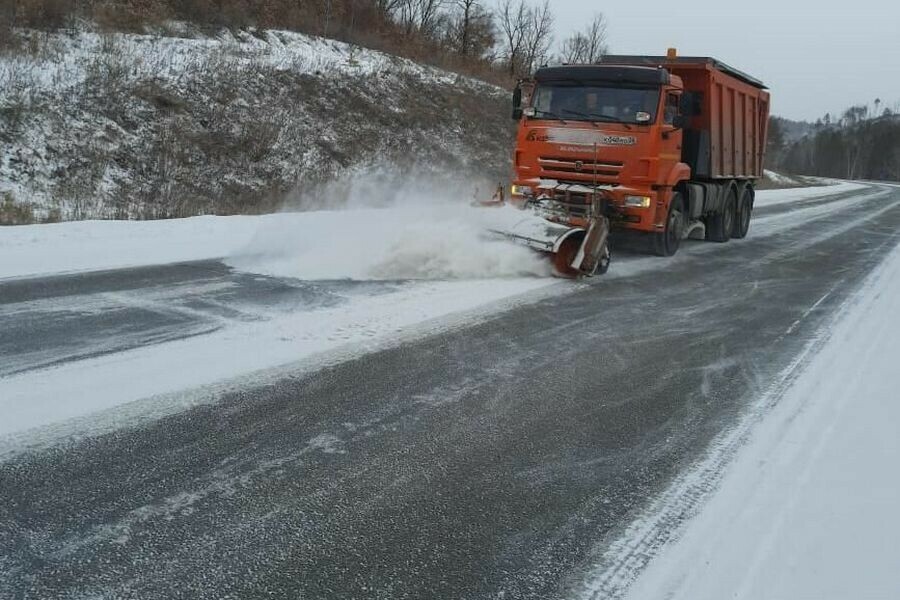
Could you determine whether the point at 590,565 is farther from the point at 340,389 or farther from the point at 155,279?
the point at 155,279

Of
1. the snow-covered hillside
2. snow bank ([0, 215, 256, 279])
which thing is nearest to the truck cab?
snow bank ([0, 215, 256, 279])

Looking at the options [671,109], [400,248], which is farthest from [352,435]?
[671,109]

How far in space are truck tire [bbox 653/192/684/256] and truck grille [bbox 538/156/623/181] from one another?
1.47m

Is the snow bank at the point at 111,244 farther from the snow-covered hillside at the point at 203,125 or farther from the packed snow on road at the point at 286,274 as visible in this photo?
the snow-covered hillside at the point at 203,125

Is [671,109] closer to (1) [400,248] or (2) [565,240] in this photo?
(2) [565,240]

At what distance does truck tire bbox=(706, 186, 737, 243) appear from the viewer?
14.4 m

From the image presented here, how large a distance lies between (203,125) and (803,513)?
18.2 meters

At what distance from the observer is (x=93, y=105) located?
659 inches

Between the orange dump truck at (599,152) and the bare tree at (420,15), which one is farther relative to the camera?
the bare tree at (420,15)

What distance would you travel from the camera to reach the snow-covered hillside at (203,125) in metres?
14.8

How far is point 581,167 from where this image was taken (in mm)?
10258

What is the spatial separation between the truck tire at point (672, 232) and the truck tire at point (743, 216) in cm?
386

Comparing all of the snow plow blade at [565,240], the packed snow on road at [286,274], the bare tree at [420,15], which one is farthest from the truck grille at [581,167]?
the bare tree at [420,15]

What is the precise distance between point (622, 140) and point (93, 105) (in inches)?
503
